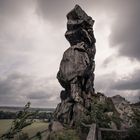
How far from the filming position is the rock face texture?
140 feet

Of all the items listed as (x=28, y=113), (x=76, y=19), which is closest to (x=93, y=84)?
(x=76, y=19)

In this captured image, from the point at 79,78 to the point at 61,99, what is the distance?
19.2 feet

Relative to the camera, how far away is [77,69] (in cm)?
4381

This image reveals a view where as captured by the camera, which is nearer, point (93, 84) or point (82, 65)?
point (82, 65)

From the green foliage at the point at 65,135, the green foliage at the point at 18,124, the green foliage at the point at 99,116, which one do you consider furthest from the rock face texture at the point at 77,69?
the green foliage at the point at 18,124

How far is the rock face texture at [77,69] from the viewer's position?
140ft

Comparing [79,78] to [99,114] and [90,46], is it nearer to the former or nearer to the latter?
[90,46]

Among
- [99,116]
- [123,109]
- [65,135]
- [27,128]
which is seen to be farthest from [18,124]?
[27,128]

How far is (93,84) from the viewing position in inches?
1927

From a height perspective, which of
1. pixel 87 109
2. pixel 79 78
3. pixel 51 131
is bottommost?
pixel 51 131

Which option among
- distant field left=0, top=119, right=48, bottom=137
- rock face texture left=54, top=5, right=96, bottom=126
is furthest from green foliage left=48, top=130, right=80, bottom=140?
rock face texture left=54, top=5, right=96, bottom=126

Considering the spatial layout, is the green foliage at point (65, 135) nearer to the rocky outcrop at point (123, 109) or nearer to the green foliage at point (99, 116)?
the green foliage at point (99, 116)

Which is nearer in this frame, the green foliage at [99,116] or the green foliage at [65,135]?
the green foliage at [99,116]

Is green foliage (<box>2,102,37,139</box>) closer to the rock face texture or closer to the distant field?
the distant field
